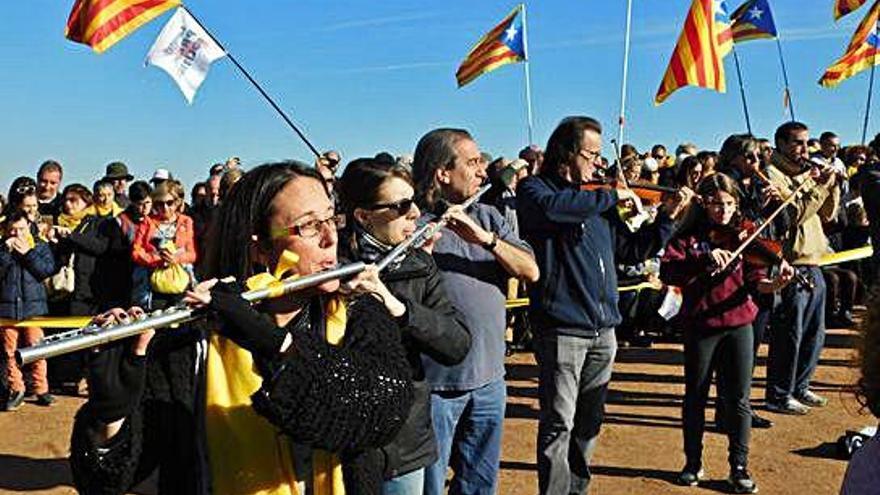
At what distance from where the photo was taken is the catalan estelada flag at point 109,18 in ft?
23.8

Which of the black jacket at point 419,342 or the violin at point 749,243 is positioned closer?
the black jacket at point 419,342

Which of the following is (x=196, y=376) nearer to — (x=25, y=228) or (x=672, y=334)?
(x=25, y=228)

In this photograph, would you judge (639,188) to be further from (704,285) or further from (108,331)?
(108,331)

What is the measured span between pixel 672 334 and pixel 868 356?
947cm

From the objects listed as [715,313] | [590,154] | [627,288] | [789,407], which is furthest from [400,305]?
[627,288]

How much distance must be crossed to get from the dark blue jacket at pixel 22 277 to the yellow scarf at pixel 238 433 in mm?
6518

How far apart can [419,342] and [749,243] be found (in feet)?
12.3

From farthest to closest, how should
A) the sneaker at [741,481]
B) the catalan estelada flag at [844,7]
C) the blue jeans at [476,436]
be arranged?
the catalan estelada flag at [844,7]
the sneaker at [741,481]
the blue jeans at [476,436]

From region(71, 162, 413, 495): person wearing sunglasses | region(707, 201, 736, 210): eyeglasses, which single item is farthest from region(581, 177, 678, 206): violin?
region(71, 162, 413, 495): person wearing sunglasses

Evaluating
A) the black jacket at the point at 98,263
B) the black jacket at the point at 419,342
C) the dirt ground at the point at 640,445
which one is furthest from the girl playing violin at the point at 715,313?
the black jacket at the point at 98,263

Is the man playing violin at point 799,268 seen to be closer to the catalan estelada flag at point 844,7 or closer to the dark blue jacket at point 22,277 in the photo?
the catalan estelada flag at point 844,7

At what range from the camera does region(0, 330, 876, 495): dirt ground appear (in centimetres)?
589

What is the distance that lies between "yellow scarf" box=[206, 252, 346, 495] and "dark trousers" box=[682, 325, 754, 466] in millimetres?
3962

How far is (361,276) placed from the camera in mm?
2459
